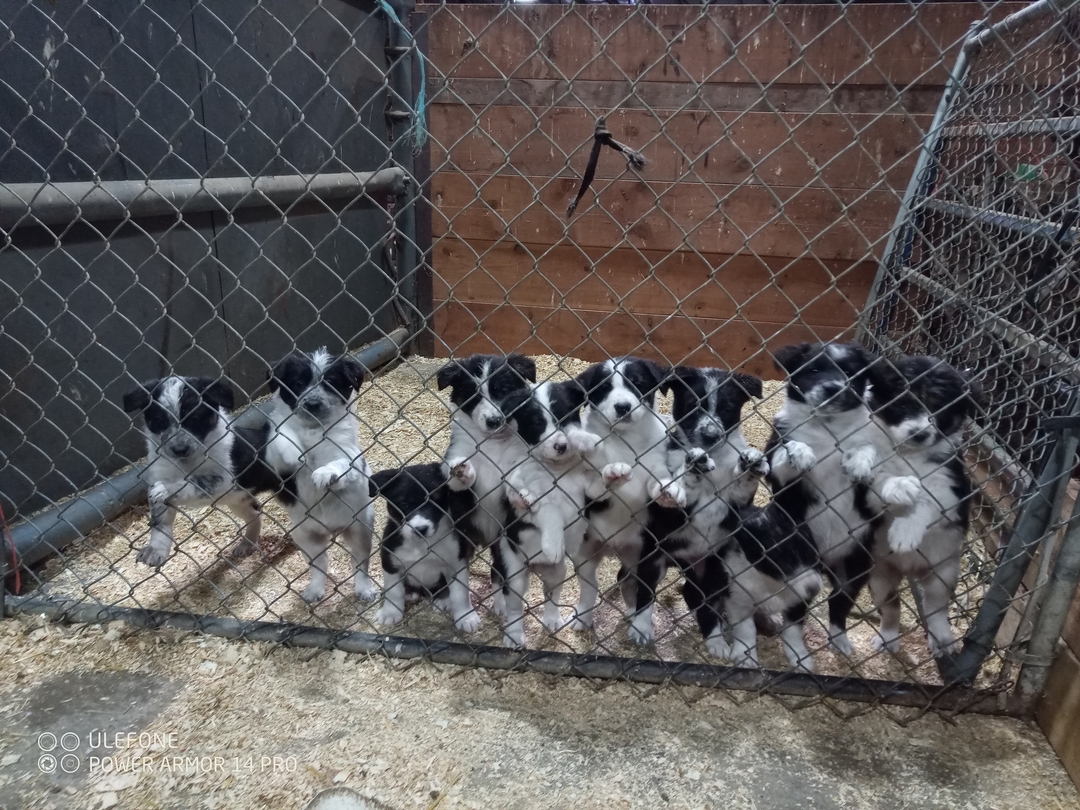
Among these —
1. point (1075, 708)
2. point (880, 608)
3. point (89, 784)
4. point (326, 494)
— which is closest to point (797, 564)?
point (880, 608)

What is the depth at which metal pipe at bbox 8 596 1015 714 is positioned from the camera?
2.52m

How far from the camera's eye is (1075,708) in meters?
2.27

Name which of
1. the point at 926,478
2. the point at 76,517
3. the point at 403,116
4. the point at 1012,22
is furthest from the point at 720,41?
the point at 76,517

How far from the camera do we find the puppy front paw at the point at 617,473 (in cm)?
257

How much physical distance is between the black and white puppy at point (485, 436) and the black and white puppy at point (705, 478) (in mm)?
583

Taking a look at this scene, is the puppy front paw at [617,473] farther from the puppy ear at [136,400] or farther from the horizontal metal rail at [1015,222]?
the puppy ear at [136,400]

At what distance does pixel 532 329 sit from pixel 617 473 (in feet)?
1.99

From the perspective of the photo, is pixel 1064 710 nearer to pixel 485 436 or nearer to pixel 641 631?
pixel 641 631

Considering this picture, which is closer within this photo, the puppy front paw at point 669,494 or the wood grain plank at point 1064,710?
the wood grain plank at point 1064,710

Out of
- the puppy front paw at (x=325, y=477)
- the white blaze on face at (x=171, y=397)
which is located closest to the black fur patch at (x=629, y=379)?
→ the puppy front paw at (x=325, y=477)

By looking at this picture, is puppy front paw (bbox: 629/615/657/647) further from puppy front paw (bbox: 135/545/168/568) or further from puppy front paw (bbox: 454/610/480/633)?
puppy front paw (bbox: 135/545/168/568)

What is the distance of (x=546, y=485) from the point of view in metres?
2.82

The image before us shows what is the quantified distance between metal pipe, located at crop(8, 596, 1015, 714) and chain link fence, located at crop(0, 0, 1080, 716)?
1 cm

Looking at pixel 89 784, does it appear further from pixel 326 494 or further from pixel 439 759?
pixel 326 494
